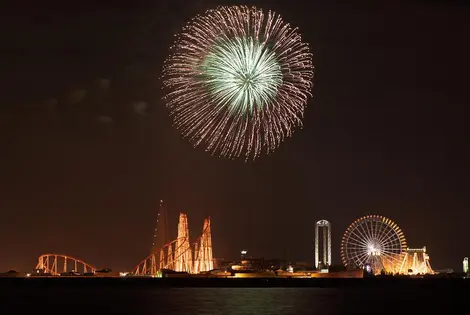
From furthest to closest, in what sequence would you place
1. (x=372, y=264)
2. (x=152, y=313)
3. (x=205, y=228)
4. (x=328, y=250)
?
(x=328, y=250)
(x=372, y=264)
(x=205, y=228)
(x=152, y=313)

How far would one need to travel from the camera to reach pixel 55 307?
8125 centimetres

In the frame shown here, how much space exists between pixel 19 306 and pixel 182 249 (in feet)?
289

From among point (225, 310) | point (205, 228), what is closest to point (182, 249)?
point (205, 228)

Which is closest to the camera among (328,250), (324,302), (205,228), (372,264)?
(324,302)

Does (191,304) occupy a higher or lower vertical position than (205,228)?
lower

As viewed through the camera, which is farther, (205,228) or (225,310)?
(205,228)

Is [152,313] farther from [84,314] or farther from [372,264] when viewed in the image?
[372,264]

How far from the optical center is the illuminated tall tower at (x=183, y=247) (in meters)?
164

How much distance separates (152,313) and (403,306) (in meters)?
28.0

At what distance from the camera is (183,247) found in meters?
168

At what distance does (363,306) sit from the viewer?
8344 centimetres

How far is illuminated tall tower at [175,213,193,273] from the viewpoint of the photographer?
164 metres

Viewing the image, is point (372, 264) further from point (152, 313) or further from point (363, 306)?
point (152, 313)

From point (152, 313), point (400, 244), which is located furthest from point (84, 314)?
point (400, 244)
